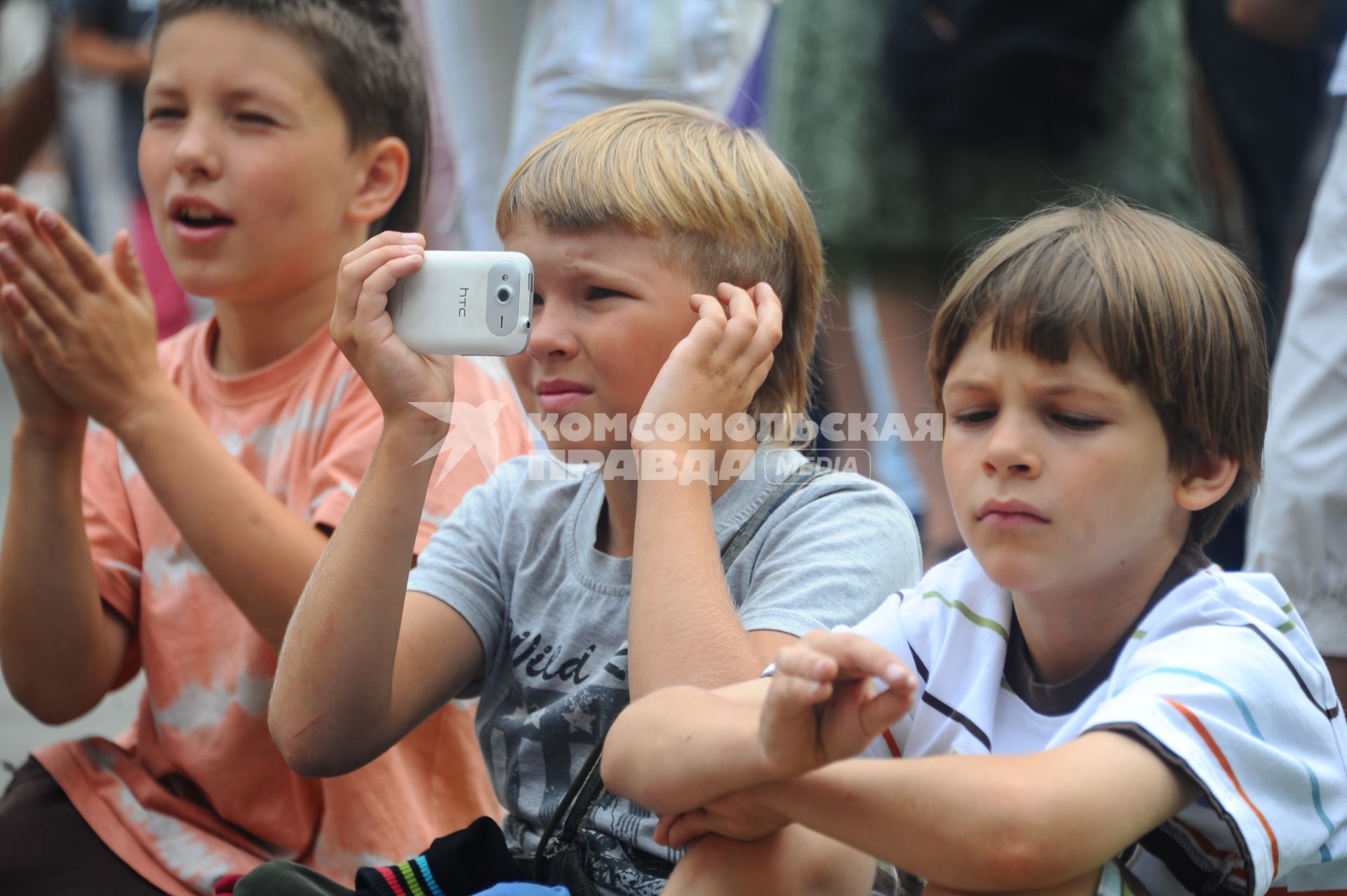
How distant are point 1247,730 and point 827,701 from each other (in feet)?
1.37

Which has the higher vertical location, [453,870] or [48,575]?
[48,575]

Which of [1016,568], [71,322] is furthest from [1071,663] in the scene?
[71,322]

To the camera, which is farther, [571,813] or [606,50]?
[606,50]

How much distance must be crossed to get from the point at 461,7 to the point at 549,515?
Answer: 2170 mm

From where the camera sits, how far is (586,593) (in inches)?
74.8

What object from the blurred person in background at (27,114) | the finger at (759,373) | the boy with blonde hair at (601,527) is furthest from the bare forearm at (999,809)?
the blurred person in background at (27,114)

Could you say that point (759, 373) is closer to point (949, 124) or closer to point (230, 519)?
point (230, 519)

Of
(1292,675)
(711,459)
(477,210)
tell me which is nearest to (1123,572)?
(1292,675)

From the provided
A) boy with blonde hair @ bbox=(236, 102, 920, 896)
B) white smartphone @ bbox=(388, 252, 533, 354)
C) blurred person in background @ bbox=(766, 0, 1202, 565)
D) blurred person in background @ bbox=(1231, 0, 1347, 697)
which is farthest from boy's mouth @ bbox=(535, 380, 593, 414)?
blurred person in background @ bbox=(766, 0, 1202, 565)

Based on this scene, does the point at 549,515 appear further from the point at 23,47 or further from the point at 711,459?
the point at 23,47

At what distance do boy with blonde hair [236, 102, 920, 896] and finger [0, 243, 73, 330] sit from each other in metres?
0.57

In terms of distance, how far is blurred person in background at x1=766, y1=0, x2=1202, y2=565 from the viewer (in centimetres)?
319

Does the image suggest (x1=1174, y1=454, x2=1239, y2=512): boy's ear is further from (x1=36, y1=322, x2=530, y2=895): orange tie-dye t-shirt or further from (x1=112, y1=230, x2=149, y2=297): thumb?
(x1=112, y1=230, x2=149, y2=297): thumb

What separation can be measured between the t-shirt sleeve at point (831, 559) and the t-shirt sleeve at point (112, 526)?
109 centimetres
